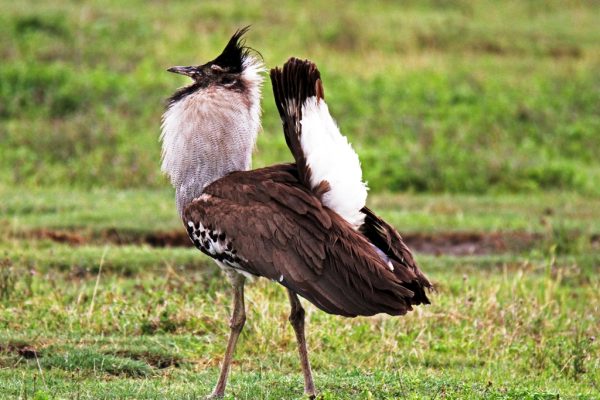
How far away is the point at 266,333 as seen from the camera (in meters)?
7.83

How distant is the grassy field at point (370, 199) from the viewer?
7.41 m

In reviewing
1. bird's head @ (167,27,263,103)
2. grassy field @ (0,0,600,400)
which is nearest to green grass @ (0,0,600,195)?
grassy field @ (0,0,600,400)

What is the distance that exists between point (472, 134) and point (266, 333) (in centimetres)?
915

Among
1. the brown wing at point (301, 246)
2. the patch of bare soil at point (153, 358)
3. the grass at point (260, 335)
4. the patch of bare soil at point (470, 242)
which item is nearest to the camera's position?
the brown wing at point (301, 246)

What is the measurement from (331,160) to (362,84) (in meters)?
12.1

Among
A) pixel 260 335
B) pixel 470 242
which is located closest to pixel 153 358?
pixel 260 335

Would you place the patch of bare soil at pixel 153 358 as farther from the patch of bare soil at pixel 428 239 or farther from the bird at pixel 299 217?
the patch of bare soil at pixel 428 239

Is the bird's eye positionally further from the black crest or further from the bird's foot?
the bird's foot

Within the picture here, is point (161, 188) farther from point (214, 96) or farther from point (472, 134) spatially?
point (214, 96)

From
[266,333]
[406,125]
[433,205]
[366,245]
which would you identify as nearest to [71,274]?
[266,333]

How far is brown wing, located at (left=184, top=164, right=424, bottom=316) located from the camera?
5789mm

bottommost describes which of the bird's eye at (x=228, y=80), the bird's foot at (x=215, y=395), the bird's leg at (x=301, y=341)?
the bird's foot at (x=215, y=395)

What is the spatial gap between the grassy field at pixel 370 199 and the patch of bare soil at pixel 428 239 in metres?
0.03

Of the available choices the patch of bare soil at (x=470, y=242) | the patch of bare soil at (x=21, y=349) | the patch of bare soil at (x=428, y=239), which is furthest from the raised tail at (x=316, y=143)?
the patch of bare soil at (x=470, y=242)
